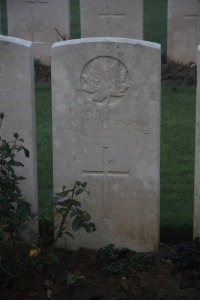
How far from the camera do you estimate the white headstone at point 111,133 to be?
17.0 feet

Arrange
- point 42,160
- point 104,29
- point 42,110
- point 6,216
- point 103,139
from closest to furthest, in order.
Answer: point 6,216 < point 103,139 < point 42,160 < point 42,110 < point 104,29

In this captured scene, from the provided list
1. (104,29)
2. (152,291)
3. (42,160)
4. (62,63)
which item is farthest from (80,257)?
(104,29)

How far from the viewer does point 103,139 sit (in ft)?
17.5

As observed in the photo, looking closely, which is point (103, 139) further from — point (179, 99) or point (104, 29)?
point (104, 29)

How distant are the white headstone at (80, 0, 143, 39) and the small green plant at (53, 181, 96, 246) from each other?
580cm

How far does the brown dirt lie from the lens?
4.97 meters

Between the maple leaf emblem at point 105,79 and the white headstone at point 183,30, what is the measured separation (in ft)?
19.4

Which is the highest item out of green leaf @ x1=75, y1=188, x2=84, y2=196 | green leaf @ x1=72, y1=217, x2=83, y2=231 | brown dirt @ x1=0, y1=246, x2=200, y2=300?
green leaf @ x1=75, y1=188, x2=84, y2=196

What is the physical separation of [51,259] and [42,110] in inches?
153

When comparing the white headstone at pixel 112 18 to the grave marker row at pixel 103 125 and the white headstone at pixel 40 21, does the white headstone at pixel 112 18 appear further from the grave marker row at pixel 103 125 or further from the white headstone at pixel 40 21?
the grave marker row at pixel 103 125

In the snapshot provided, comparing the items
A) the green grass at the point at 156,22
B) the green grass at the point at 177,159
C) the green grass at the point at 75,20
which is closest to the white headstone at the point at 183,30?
the green grass at the point at 156,22

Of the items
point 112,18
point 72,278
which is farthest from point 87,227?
point 112,18

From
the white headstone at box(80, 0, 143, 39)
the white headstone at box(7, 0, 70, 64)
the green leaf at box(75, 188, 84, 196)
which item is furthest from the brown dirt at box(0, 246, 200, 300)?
the white headstone at box(7, 0, 70, 64)

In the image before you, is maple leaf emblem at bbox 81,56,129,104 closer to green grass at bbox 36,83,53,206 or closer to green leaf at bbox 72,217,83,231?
green leaf at bbox 72,217,83,231
